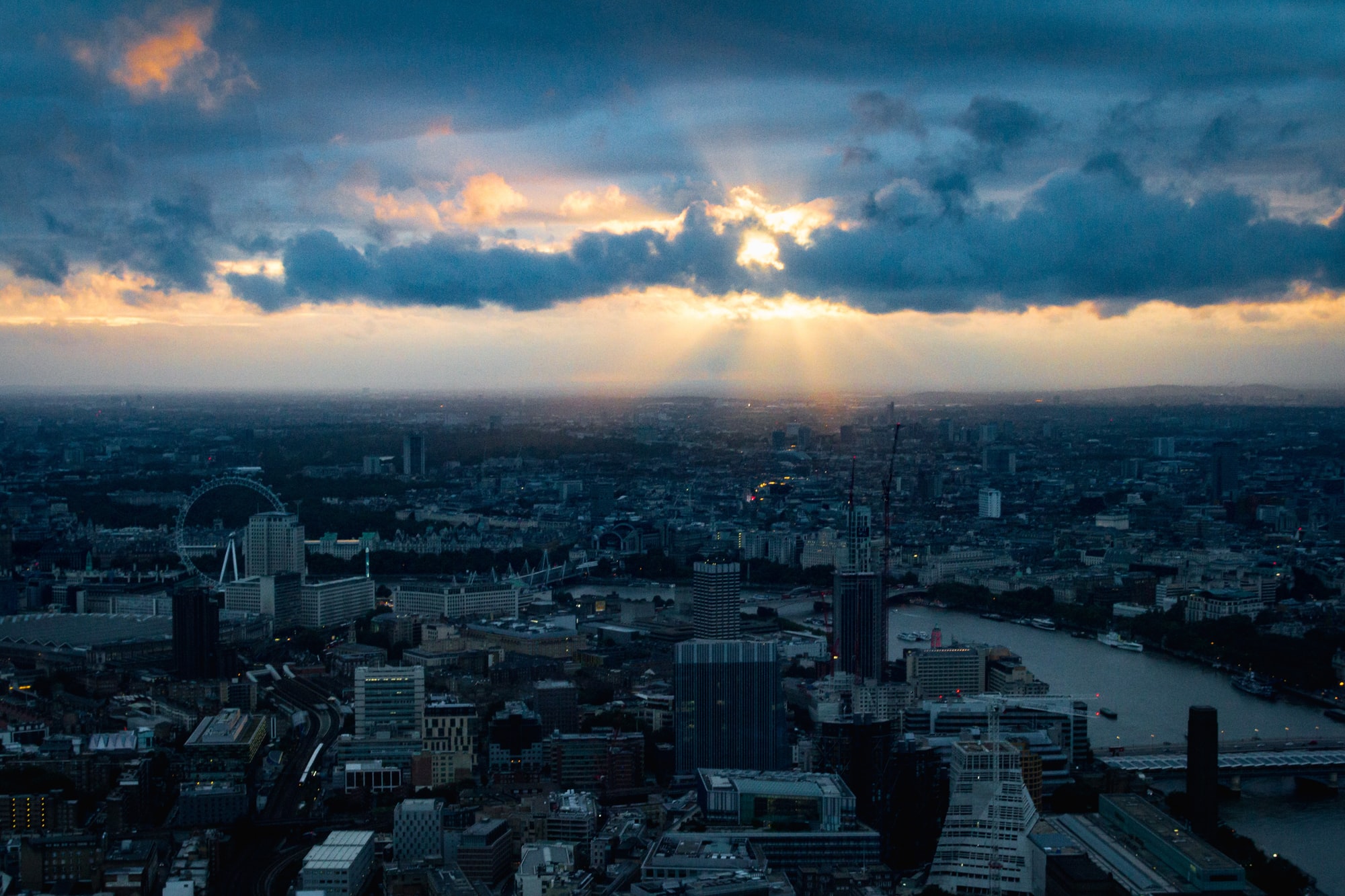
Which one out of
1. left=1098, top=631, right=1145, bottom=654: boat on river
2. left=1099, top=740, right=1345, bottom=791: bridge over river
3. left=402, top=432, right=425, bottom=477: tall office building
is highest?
left=402, top=432, right=425, bottom=477: tall office building

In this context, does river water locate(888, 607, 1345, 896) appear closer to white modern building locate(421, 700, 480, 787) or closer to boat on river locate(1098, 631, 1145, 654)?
boat on river locate(1098, 631, 1145, 654)

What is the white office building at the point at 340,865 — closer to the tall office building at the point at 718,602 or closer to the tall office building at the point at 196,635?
the tall office building at the point at 196,635

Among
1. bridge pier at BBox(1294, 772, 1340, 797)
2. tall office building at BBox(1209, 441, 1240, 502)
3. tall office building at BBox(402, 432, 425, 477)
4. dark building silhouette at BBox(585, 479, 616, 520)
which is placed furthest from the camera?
tall office building at BBox(402, 432, 425, 477)

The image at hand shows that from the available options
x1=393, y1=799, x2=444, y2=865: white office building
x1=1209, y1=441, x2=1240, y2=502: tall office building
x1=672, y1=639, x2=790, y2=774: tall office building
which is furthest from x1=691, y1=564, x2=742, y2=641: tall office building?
x1=1209, y1=441, x2=1240, y2=502: tall office building

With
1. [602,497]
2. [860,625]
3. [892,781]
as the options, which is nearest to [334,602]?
[860,625]

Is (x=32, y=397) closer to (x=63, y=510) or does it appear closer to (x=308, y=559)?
(x=63, y=510)

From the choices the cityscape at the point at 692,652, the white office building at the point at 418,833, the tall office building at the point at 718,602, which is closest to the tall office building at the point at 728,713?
the cityscape at the point at 692,652

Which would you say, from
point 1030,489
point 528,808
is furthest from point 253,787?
point 1030,489
